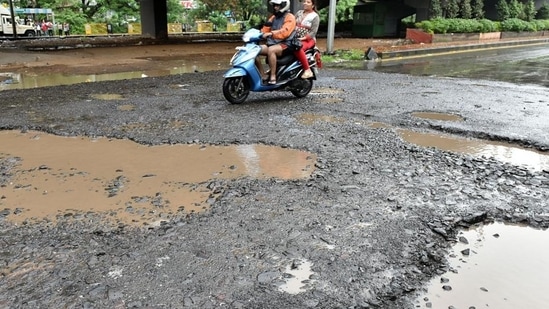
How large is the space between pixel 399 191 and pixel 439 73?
32.9 feet

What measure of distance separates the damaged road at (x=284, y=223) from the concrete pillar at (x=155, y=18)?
73.0ft

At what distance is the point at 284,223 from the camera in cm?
360

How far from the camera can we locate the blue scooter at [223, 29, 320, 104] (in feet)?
25.3

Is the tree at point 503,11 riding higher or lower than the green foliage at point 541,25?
higher

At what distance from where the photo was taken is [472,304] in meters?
A: 2.73

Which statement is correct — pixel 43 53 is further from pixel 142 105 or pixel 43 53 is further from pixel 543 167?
pixel 543 167

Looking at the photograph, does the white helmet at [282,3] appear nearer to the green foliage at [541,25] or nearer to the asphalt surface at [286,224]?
the asphalt surface at [286,224]

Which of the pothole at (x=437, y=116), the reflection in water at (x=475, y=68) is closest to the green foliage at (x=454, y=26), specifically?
the reflection in water at (x=475, y=68)

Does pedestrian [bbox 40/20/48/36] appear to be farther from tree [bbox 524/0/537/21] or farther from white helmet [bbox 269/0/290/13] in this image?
tree [bbox 524/0/537/21]

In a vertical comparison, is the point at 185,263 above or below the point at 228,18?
below

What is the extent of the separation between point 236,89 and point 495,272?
5658mm

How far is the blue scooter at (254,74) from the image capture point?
25.3 ft

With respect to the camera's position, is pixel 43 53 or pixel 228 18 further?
pixel 228 18

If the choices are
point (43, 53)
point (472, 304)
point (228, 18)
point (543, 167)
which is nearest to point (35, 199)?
point (472, 304)
